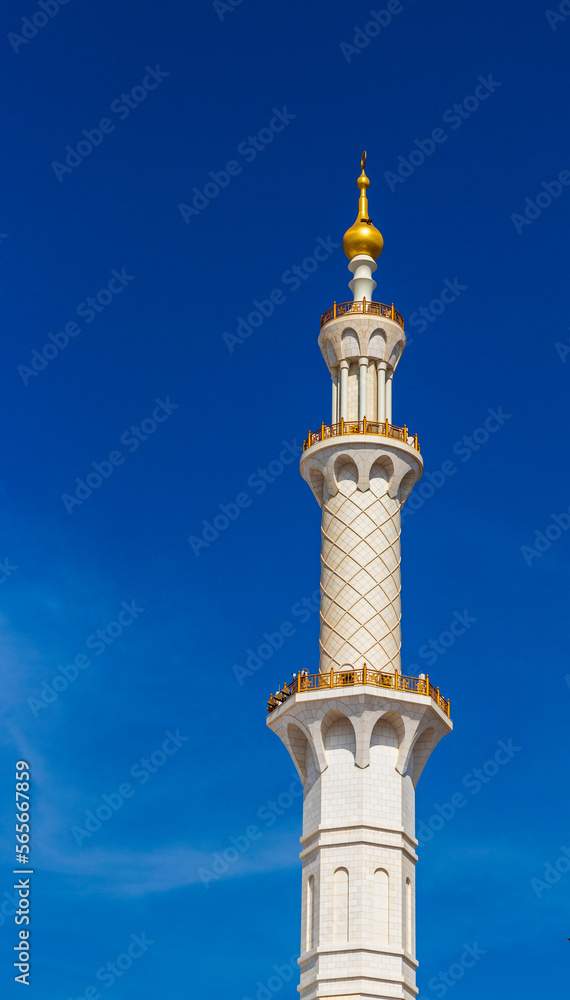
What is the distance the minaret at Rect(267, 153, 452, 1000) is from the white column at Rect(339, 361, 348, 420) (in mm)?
42

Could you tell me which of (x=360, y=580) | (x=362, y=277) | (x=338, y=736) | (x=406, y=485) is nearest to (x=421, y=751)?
(x=338, y=736)

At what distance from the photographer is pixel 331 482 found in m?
64.2

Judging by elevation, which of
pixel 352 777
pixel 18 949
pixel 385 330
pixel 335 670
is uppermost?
pixel 385 330

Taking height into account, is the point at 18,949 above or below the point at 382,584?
below

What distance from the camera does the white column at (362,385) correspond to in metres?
66.1

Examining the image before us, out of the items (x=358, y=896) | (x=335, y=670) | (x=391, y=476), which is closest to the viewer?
(x=358, y=896)

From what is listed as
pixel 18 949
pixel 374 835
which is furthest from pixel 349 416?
pixel 18 949

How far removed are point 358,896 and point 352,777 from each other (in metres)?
4.41

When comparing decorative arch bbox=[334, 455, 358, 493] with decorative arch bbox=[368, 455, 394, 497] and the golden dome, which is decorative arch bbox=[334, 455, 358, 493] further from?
the golden dome

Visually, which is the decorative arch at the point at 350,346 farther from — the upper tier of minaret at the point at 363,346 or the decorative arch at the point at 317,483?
the decorative arch at the point at 317,483

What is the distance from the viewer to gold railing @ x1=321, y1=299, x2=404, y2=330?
6781cm

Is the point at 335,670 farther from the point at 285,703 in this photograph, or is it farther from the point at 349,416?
the point at 349,416

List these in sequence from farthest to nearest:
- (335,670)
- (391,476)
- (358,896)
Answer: (391,476)
(335,670)
(358,896)

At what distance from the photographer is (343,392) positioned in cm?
6681
